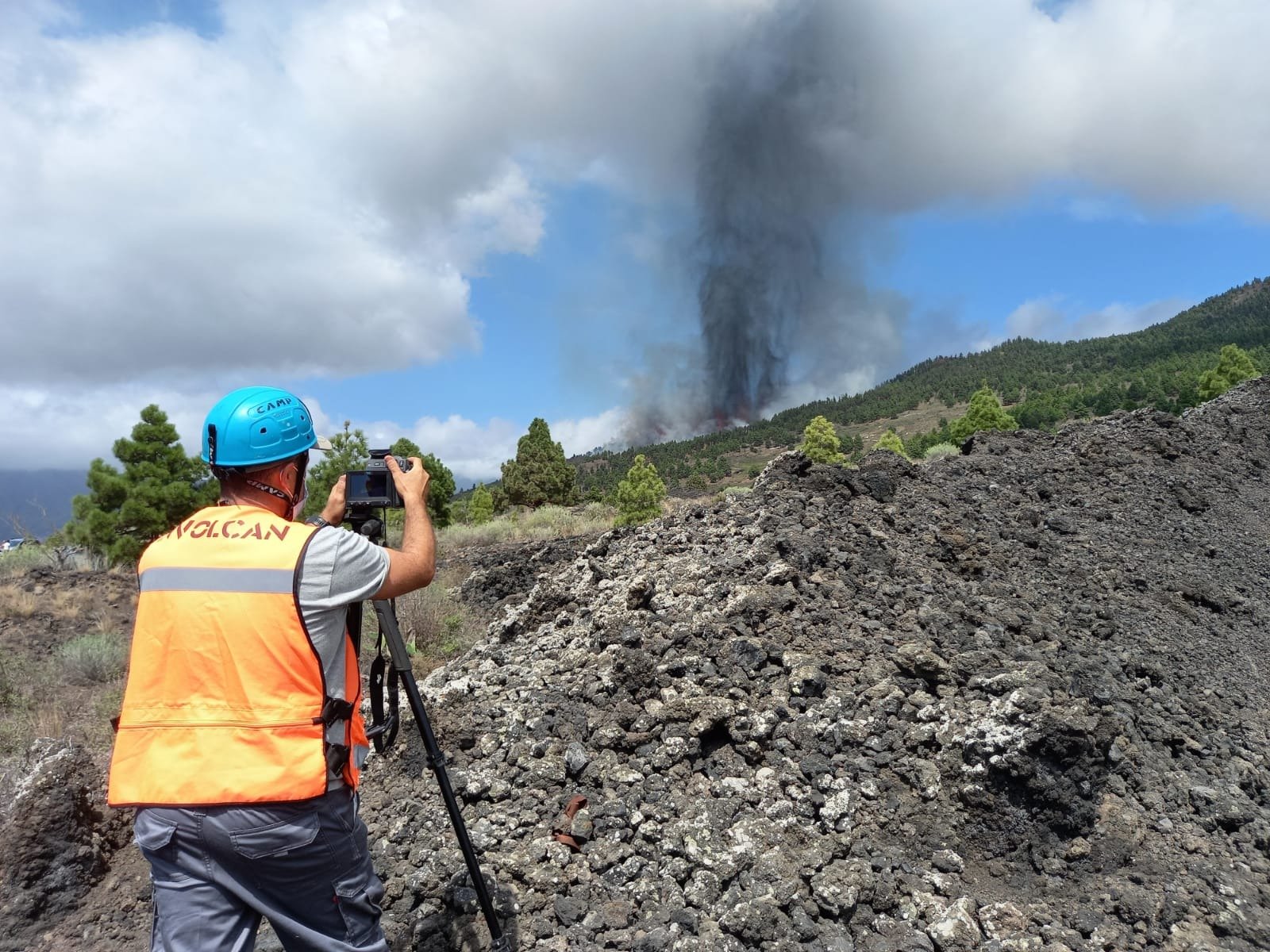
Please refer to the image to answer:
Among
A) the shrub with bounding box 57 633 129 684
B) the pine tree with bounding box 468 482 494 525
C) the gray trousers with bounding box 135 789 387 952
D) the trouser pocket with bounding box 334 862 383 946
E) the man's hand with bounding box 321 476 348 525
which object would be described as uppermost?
the pine tree with bounding box 468 482 494 525

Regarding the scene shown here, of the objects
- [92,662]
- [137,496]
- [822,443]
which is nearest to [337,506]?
[92,662]

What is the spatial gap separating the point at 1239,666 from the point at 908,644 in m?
2.80

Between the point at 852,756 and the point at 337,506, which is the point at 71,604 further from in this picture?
the point at 852,756

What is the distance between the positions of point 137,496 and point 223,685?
733 inches

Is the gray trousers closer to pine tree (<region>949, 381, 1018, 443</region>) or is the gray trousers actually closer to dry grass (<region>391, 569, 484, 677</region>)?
dry grass (<region>391, 569, 484, 677</region>)

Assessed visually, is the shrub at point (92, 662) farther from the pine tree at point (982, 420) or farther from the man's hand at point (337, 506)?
the pine tree at point (982, 420)

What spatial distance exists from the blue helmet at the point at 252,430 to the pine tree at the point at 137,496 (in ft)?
58.3

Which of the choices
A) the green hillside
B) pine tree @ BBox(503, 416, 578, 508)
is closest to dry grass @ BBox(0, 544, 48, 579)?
pine tree @ BBox(503, 416, 578, 508)

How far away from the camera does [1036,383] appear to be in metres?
81.5

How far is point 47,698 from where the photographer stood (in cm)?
748

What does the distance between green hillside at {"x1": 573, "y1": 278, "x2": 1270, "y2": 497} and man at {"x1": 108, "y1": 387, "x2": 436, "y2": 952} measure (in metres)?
52.4

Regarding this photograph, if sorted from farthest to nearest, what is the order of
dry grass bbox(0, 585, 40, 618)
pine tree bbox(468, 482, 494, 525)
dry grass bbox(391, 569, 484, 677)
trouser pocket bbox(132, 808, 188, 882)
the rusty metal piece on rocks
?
1. pine tree bbox(468, 482, 494, 525)
2. dry grass bbox(0, 585, 40, 618)
3. dry grass bbox(391, 569, 484, 677)
4. the rusty metal piece on rocks
5. trouser pocket bbox(132, 808, 188, 882)

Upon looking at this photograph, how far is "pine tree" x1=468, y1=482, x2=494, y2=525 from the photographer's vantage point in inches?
1279

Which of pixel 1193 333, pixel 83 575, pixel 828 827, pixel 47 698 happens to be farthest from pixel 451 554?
pixel 1193 333
